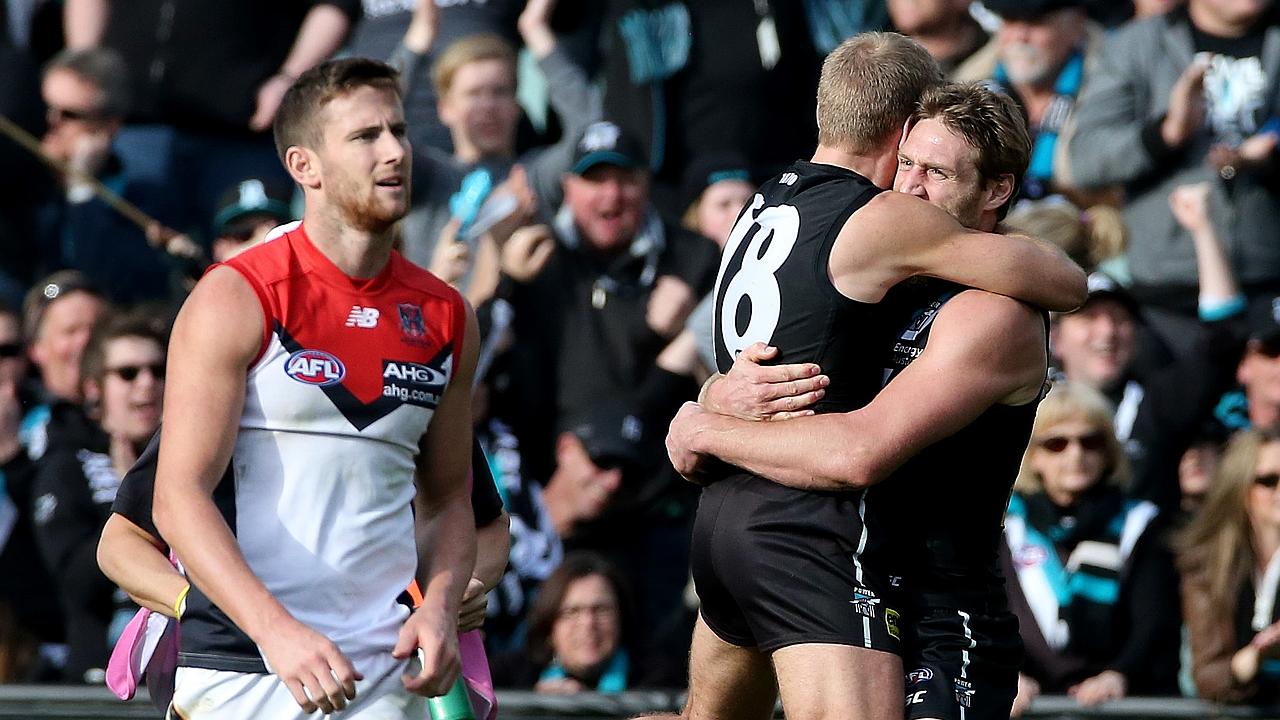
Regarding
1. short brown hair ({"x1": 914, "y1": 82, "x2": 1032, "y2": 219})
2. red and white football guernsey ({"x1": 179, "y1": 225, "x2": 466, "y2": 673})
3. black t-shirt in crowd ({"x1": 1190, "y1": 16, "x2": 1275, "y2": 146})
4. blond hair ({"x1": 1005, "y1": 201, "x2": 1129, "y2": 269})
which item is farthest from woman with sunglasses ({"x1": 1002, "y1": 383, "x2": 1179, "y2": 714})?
red and white football guernsey ({"x1": 179, "y1": 225, "x2": 466, "y2": 673})

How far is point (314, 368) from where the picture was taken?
14.0ft

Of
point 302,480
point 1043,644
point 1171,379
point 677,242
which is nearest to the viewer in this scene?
point 302,480

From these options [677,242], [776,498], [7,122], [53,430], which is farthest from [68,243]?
[776,498]

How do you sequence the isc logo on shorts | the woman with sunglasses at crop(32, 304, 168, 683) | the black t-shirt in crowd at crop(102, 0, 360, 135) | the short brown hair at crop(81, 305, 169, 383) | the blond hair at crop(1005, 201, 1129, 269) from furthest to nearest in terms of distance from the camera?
the black t-shirt in crowd at crop(102, 0, 360, 135) → the blond hair at crop(1005, 201, 1129, 269) → the short brown hair at crop(81, 305, 169, 383) → the woman with sunglasses at crop(32, 304, 168, 683) → the isc logo on shorts

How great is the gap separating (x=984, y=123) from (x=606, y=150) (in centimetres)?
423

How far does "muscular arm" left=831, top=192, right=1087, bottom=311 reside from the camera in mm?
4273

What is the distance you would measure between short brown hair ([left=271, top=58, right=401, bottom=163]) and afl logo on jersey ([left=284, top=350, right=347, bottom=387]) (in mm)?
515

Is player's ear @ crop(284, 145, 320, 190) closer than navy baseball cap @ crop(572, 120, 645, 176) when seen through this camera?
Yes

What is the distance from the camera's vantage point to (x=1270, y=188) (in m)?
8.48

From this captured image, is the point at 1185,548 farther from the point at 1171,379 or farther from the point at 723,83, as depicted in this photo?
the point at 723,83

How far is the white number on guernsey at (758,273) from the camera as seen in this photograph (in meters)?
4.46

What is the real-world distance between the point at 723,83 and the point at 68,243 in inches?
135

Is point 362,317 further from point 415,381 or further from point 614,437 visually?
point 614,437

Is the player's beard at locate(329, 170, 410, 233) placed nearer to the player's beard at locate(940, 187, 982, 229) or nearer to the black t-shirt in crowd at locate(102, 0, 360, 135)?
the player's beard at locate(940, 187, 982, 229)
